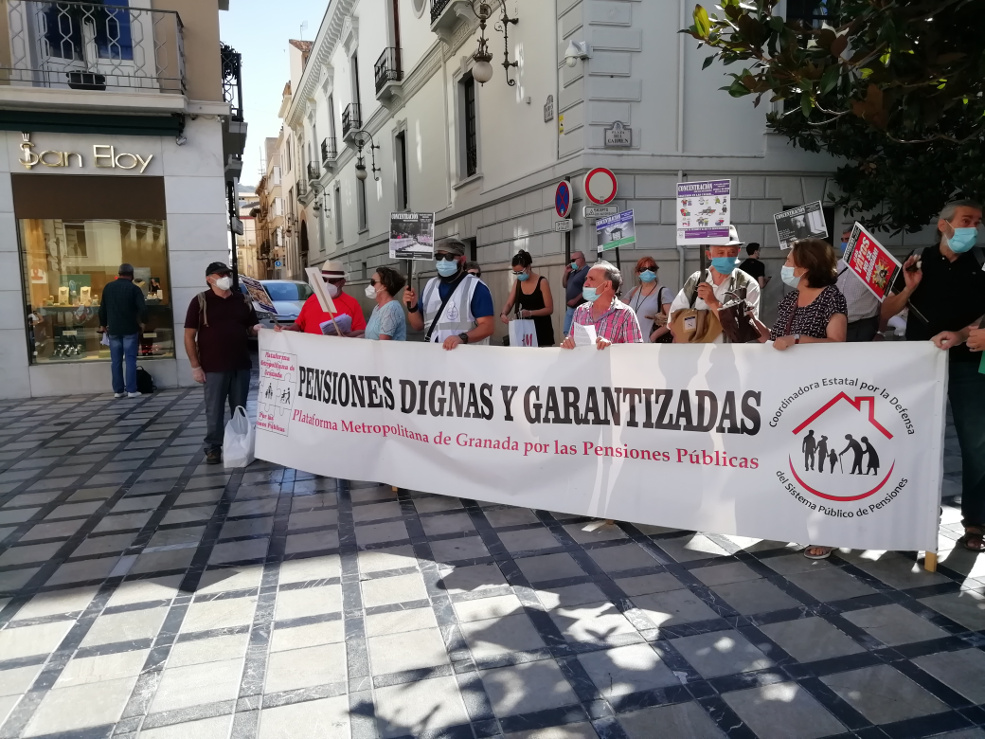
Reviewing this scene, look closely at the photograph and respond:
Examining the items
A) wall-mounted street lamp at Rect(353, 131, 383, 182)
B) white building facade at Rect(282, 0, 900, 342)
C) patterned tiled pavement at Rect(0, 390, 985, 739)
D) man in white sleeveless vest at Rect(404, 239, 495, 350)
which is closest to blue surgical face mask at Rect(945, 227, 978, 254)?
patterned tiled pavement at Rect(0, 390, 985, 739)

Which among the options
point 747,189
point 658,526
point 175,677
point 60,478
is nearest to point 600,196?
point 747,189

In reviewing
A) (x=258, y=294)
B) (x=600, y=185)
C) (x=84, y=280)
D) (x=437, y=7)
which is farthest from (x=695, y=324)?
(x=437, y=7)

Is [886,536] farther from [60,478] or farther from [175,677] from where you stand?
[60,478]

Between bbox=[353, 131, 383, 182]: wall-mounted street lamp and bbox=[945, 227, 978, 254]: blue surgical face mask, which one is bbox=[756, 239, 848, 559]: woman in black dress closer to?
bbox=[945, 227, 978, 254]: blue surgical face mask

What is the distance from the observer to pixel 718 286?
4793 mm

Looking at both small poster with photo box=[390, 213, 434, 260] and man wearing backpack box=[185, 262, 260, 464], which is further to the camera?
small poster with photo box=[390, 213, 434, 260]

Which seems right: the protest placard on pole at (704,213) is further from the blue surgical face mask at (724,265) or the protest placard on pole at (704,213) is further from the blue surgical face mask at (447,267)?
the blue surgical face mask at (447,267)

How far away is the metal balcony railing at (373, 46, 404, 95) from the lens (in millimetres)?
21406

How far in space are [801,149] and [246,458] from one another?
10291mm

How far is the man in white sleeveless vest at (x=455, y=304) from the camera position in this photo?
17.8ft

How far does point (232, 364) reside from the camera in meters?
6.24

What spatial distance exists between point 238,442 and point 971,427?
5375mm

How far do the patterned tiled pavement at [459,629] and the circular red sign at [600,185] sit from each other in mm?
6618

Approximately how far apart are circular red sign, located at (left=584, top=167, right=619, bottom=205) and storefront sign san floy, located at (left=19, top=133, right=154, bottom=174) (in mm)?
6615
